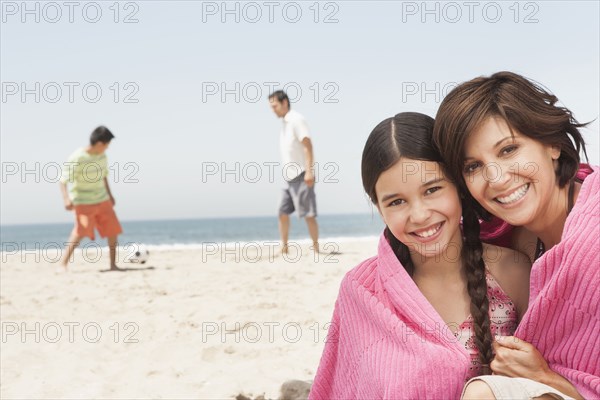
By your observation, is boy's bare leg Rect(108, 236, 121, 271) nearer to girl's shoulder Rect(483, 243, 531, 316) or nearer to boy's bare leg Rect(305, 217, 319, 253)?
boy's bare leg Rect(305, 217, 319, 253)

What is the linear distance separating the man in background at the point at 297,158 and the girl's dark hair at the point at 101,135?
189 cm

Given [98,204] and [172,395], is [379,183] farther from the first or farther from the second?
[98,204]

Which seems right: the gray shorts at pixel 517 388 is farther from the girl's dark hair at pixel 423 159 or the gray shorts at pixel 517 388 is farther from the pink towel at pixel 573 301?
the girl's dark hair at pixel 423 159

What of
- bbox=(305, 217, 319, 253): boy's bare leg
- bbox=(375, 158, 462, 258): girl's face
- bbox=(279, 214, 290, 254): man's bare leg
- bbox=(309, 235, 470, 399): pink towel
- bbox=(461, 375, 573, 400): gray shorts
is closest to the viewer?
bbox=(461, 375, 573, 400): gray shorts

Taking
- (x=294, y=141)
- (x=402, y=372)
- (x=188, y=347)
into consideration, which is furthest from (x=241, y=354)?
(x=294, y=141)

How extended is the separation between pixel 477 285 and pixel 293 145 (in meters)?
5.44

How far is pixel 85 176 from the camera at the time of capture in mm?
7504

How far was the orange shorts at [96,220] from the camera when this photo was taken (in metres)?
7.59

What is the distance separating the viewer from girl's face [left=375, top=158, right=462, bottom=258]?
2174mm

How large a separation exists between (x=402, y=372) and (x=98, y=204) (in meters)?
6.25

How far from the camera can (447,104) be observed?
7.29 feet

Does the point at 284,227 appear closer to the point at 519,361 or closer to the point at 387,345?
the point at 387,345

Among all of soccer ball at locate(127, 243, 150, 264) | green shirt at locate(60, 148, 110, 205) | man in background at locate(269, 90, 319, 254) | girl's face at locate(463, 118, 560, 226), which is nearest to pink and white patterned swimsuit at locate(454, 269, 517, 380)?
girl's face at locate(463, 118, 560, 226)

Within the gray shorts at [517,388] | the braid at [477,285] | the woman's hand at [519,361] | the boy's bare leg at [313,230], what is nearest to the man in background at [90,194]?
the boy's bare leg at [313,230]
